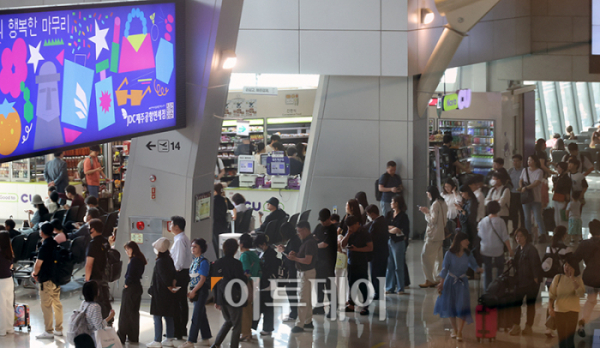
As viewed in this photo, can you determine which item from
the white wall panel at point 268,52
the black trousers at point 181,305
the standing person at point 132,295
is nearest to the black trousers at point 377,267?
the black trousers at point 181,305

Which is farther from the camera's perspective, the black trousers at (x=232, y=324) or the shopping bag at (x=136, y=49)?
the shopping bag at (x=136, y=49)

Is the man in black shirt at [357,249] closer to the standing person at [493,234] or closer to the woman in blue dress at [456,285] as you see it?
the woman in blue dress at [456,285]

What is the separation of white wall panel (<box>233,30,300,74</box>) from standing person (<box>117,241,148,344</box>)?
644 centimetres

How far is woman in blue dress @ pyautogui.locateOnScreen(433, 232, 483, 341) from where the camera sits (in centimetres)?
729

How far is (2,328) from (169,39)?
4000mm

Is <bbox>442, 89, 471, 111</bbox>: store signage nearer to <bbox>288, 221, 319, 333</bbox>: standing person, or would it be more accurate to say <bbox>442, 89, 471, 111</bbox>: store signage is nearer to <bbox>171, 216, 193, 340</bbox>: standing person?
<bbox>288, 221, 319, 333</bbox>: standing person

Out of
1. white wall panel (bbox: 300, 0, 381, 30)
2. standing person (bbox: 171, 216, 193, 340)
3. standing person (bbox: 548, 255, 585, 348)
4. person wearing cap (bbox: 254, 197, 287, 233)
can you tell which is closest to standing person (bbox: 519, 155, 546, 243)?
white wall panel (bbox: 300, 0, 381, 30)

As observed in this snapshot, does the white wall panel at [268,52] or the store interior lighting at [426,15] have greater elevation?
the store interior lighting at [426,15]

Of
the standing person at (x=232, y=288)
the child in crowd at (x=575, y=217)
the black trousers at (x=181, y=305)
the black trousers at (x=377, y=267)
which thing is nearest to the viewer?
the standing person at (x=232, y=288)

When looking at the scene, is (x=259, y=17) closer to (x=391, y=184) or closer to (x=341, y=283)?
(x=391, y=184)

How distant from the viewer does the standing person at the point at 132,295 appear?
7082 mm

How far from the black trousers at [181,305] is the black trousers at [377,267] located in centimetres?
265

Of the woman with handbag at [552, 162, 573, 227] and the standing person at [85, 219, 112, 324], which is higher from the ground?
the woman with handbag at [552, 162, 573, 227]

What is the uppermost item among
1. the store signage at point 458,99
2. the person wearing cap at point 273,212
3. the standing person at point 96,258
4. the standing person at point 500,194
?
the store signage at point 458,99
